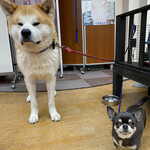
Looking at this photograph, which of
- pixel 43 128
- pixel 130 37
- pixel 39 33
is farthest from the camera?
pixel 130 37

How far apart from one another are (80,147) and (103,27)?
2684mm

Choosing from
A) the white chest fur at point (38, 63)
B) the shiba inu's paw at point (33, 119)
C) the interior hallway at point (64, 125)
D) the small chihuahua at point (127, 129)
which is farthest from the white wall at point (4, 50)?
the small chihuahua at point (127, 129)

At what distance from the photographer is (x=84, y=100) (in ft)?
5.55

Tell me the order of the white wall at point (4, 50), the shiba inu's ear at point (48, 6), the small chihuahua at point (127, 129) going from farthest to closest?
the white wall at point (4, 50), the shiba inu's ear at point (48, 6), the small chihuahua at point (127, 129)

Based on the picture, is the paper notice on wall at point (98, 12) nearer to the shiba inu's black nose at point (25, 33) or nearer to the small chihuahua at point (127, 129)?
the shiba inu's black nose at point (25, 33)

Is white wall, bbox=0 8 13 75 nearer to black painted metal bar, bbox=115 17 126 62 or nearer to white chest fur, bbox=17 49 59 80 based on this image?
white chest fur, bbox=17 49 59 80

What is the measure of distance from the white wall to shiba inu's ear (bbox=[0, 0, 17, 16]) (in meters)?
1.40

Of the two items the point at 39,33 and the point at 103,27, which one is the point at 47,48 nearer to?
the point at 39,33

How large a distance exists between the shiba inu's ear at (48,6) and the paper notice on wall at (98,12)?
1998 mm

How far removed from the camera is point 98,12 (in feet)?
9.92

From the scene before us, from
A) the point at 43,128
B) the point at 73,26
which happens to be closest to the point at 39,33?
the point at 43,128

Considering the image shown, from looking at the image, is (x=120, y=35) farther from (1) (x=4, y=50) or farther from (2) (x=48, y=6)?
(1) (x=4, y=50)

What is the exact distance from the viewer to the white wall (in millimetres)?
2318

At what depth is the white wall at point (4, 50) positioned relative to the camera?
2.32 metres
